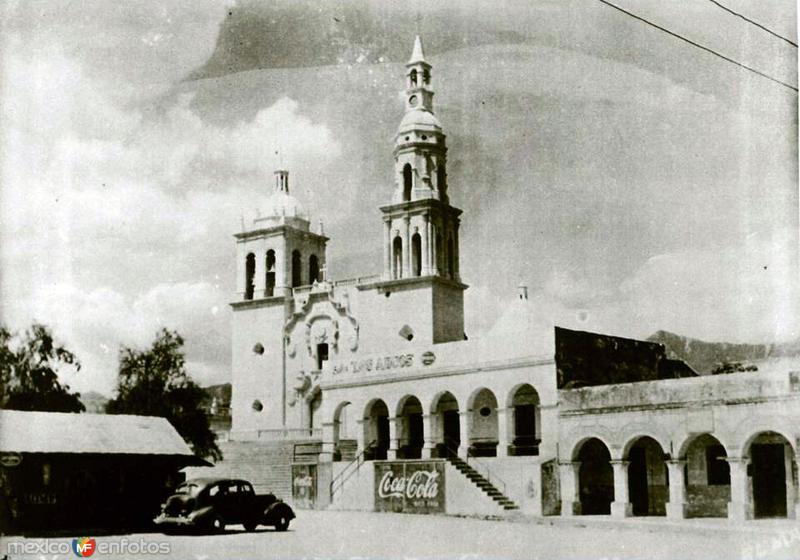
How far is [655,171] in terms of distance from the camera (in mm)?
26594

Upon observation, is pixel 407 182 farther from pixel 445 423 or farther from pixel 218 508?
pixel 218 508

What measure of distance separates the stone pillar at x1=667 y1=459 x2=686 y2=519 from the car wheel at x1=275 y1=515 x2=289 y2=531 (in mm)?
8832

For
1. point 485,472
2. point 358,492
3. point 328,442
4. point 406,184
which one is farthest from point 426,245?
point 485,472

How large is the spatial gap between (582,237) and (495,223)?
247 centimetres

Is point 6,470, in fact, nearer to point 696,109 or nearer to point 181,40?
point 181,40

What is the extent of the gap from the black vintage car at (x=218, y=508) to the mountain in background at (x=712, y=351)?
10.8 m

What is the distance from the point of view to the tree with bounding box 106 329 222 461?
30906mm

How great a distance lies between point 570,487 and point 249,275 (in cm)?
1878

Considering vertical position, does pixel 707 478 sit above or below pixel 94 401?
below

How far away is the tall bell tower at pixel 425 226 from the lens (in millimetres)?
36688

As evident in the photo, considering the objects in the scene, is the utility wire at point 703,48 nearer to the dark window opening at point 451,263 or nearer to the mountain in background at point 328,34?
the mountain in background at point 328,34

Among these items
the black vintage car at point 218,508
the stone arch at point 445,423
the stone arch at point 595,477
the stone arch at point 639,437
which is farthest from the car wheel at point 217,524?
the stone arch at point 445,423

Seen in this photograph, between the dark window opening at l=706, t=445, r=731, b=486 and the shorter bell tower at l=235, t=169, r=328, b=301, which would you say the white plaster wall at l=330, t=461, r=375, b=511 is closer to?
the shorter bell tower at l=235, t=169, r=328, b=301

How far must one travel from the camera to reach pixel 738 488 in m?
25.3
